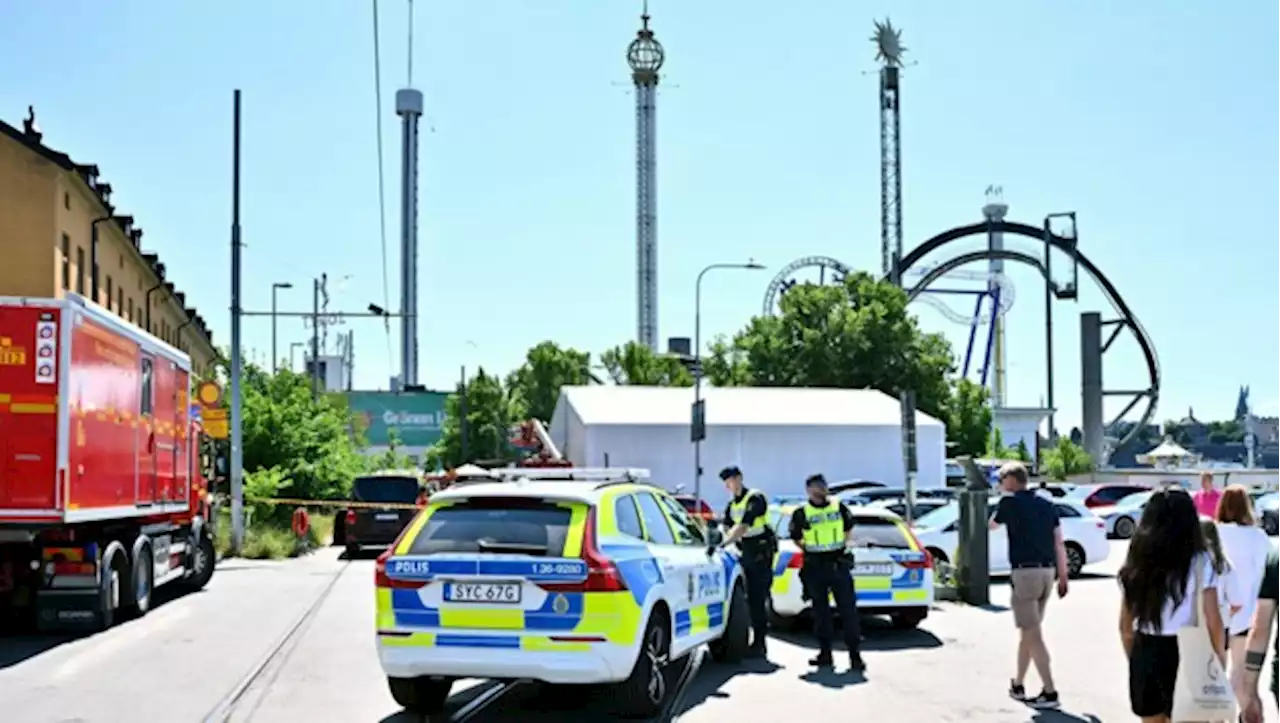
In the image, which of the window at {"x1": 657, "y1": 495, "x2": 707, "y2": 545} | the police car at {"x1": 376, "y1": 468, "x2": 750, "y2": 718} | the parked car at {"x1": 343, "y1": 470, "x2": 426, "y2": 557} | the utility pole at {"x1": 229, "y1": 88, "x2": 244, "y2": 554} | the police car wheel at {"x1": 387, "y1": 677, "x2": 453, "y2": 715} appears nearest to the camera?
the police car at {"x1": 376, "y1": 468, "x2": 750, "y2": 718}

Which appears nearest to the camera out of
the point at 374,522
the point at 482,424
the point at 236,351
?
the point at 374,522

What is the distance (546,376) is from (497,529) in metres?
79.5

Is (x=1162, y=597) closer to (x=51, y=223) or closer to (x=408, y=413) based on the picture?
(x=51, y=223)

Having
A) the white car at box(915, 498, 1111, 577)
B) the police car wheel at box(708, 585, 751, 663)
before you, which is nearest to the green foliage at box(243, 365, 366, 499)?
the white car at box(915, 498, 1111, 577)

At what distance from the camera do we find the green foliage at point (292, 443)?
121 ft

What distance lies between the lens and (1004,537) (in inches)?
878

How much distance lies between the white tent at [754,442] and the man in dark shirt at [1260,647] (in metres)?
32.1

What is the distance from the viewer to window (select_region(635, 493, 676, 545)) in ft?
33.7

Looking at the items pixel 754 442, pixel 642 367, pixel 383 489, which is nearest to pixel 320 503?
pixel 383 489

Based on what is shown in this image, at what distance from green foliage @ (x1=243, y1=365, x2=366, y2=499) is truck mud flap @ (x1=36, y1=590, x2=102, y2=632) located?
20304 mm

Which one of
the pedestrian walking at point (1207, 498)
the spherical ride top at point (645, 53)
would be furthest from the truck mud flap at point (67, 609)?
the spherical ride top at point (645, 53)

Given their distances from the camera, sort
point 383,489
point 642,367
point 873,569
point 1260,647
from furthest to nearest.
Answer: point 642,367 → point 383,489 → point 873,569 → point 1260,647

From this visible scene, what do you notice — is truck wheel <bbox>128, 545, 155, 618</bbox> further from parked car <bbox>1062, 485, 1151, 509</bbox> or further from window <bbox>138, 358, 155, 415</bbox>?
parked car <bbox>1062, 485, 1151, 509</bbox>

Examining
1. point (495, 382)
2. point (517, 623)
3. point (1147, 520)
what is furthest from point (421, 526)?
point (495, 382)
